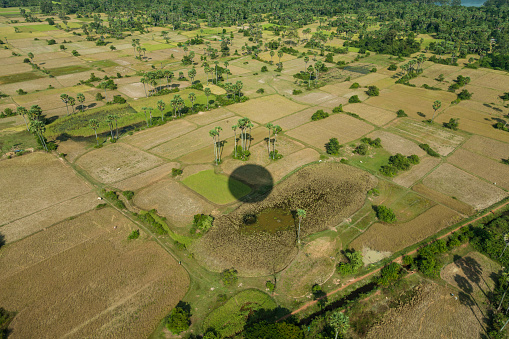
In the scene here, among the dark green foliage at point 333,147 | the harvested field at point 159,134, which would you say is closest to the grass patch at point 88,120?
the harvested field at point 159,134

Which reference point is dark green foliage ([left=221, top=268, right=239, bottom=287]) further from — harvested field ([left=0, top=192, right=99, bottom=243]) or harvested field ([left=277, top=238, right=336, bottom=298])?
harvested field ([left=0, top=192, right=99, bottom=243])

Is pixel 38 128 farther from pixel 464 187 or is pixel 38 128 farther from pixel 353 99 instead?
pixel 464 187

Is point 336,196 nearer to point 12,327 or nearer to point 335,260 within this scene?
point 335,260

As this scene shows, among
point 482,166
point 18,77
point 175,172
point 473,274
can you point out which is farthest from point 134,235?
point 18,77

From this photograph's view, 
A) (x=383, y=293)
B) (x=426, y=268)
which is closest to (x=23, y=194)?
(x=383, y=293)

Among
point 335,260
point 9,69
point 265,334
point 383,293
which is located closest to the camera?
point 265,334

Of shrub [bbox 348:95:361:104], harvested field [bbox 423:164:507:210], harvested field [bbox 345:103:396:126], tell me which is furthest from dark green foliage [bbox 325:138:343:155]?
shrub [bbox 348:95:361:104]
